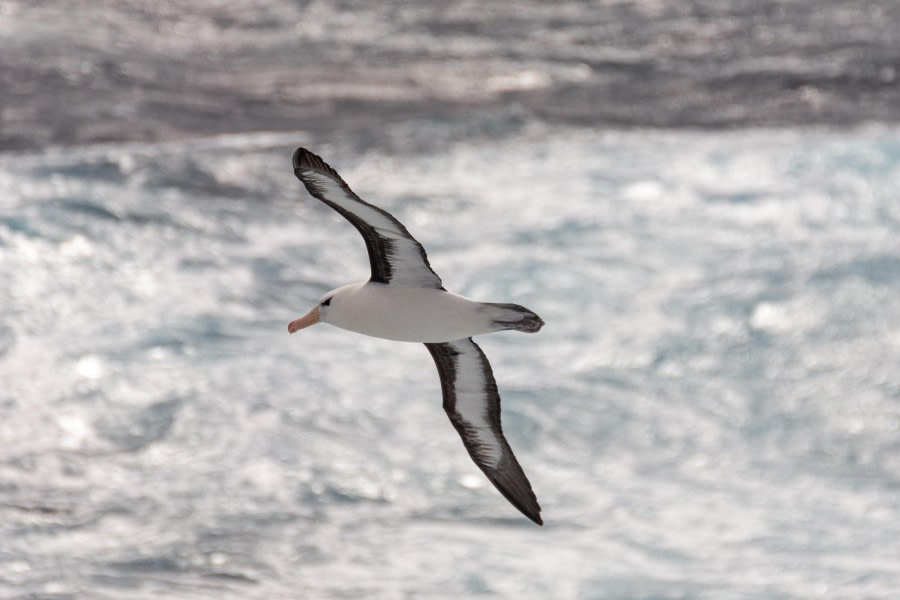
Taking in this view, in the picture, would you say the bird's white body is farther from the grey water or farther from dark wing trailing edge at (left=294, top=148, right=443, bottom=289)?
the grey water

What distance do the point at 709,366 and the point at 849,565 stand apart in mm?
7535

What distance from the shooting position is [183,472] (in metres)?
39.4

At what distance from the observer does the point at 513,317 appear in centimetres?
1152

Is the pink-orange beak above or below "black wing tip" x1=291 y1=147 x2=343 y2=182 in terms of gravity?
below

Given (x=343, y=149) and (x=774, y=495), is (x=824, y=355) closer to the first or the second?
(x=774, y=495)

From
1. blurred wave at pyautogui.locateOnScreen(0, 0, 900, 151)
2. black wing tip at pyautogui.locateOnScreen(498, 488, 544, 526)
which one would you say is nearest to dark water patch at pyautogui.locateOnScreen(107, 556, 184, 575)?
blurred wave at pyautogui.locateOnScreen(0, 0, 900, 151)

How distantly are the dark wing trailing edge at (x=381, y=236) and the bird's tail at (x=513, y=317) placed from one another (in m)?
0.73

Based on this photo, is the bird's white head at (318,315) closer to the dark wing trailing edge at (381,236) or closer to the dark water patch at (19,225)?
the dark wing trailing edge at (381,236)

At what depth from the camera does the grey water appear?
38156mm

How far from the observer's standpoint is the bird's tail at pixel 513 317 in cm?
1134

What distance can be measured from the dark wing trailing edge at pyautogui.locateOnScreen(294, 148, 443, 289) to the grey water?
83.1 feet

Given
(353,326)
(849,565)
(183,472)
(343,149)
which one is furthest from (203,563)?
(353,326)

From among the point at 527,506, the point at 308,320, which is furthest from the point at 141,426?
the point at 308,320

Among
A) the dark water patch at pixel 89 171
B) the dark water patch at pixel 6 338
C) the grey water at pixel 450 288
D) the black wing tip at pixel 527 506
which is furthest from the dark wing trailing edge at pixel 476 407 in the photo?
the dark water patch at pixel 89 171
